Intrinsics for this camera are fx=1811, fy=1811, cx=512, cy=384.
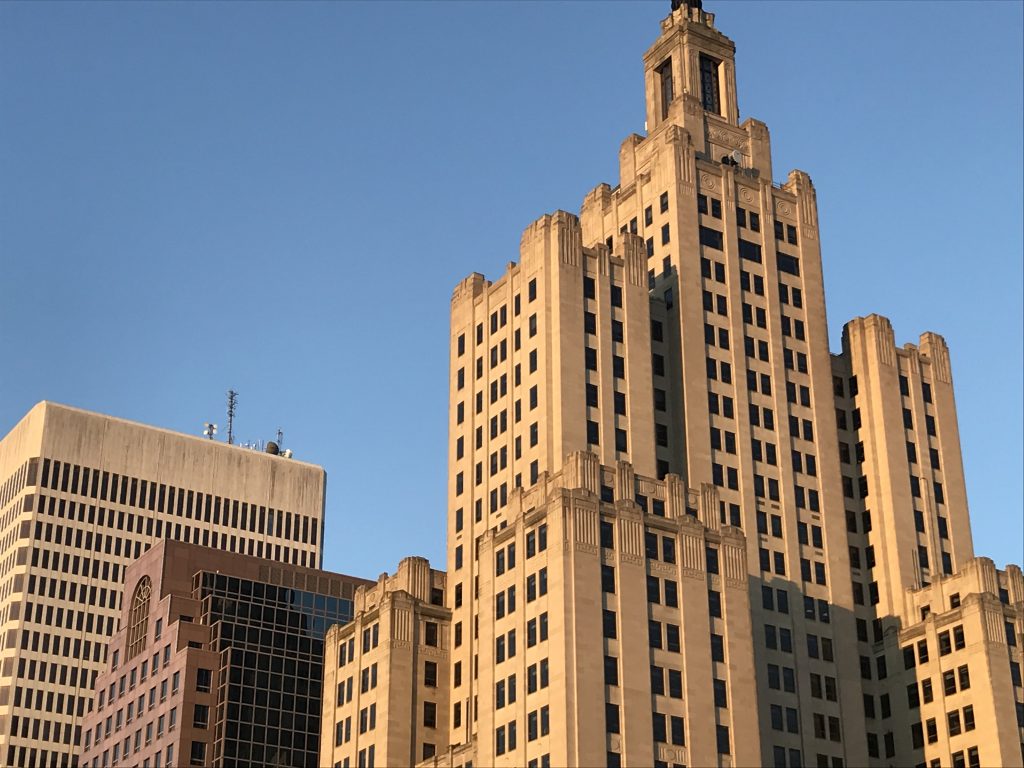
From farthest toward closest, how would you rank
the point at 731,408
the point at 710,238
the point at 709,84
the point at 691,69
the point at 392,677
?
1. the point at 709,84
2. the point at 691,69
3. the point at 710,238
4. the point at 731,408
5. the point at 392,677

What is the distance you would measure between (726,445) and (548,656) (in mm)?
37806

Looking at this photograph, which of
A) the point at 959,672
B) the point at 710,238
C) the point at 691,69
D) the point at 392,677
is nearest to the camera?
the point at 959,672

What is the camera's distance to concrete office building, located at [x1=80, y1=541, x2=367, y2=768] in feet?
604

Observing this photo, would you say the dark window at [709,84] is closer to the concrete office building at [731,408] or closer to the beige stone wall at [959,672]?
the concrete office building at [731,408]

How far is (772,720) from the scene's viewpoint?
154 meters

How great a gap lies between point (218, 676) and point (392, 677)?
116 ft

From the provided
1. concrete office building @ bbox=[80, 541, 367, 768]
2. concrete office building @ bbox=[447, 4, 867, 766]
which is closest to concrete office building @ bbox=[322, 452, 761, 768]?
concrete office building @ bbox=[447, 4, 867, 766]

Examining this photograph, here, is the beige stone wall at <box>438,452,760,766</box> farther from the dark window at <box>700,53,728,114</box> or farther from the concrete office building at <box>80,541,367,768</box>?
the dark window at <box>700,53,728,114</box>

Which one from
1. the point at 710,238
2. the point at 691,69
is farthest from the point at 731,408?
the point at 691,69

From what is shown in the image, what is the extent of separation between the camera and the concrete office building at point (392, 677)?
157 m

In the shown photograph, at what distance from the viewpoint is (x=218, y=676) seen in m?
187

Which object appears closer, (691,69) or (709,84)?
(691,69)

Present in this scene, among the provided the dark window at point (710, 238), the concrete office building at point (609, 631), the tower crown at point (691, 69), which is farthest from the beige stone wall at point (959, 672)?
the tower crown at point (691, 69)

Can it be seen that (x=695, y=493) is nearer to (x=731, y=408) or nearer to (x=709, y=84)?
(x=731, y=408)
